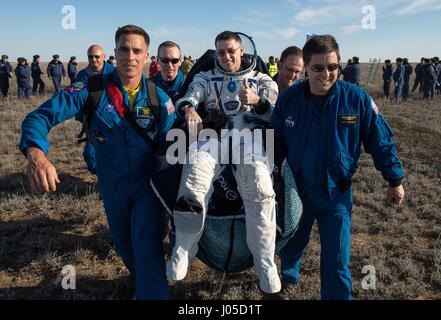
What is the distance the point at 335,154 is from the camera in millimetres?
3309

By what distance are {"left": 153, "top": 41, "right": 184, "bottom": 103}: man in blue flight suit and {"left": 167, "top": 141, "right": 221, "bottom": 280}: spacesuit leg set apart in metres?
2.59

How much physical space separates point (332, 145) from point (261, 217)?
35.9 inches

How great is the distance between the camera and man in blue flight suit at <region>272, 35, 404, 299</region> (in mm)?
3305

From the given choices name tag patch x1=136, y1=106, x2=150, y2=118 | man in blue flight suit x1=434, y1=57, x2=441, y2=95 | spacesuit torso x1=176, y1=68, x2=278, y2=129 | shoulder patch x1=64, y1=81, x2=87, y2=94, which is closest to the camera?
shoulder patch x1=64, y1=81, x2=87, y2=94

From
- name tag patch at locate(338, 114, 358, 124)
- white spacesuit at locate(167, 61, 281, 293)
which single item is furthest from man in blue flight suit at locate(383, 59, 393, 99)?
white spacesuit at locate(167, 61, 281, 293)

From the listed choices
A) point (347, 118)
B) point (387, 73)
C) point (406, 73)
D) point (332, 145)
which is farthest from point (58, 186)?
point (406, 73)

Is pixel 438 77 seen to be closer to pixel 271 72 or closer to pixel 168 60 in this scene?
pixel 271 72

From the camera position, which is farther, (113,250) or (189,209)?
(113,250)

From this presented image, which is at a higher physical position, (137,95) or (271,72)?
(271,72)

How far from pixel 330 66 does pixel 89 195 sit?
206 inches

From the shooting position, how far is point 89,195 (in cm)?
696

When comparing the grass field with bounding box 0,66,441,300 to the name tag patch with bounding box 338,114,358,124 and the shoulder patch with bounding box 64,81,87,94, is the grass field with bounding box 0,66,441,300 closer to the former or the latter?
the name tag patch with bounding box 338,114,358,124
